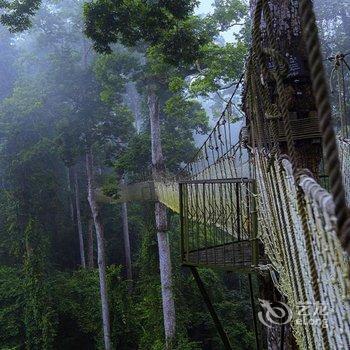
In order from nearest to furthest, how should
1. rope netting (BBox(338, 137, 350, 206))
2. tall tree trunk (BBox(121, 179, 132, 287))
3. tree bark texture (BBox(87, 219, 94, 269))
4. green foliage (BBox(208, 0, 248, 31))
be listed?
rope netting (BBox(338, 137, 350, 206)), green foliage (BBox(208, 0, 248, 31)), tall tree trunk (BBox(121, 179, 132, 287)), tree bark texture (BBox(87, 219, 94, 269))

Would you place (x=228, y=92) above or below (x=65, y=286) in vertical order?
above

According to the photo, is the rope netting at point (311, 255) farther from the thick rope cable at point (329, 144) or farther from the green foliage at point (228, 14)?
the green foliage at point (228, 14)

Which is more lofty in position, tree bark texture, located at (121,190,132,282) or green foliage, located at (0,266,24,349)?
tree bark texture, located at (121,190,132,282)

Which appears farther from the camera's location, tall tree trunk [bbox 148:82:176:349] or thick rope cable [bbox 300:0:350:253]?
tall tree trunk [bbox 148:82:176:349]

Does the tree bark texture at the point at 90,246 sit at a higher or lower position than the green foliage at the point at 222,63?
lower

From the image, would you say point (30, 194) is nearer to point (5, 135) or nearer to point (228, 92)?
point (5, 135)

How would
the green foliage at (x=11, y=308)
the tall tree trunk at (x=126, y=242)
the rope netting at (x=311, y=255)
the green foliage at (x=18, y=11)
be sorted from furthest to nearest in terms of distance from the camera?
the tall tree trunk at (x=126, y=242) < the green foliage at (x=11, y=308) < the green foliage at (x=18, y=11) < the rope netting at (x=311, y=255)

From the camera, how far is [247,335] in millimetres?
7617

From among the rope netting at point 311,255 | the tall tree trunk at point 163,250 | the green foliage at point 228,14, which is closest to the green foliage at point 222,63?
the green foliage at point 228,14

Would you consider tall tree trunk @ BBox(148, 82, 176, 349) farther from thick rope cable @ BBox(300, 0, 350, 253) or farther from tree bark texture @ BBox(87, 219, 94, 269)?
thick rope cable @ BBox(300, 0, 350, 253)

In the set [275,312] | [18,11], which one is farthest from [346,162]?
[18,11]

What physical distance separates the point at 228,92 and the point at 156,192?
16.7 m

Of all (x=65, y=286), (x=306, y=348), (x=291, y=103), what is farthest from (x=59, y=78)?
(x=306, y=348)

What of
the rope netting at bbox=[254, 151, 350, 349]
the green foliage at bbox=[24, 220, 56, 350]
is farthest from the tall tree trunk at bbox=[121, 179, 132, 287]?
the rope netting at bbox=[254, 151, 350, 349]
